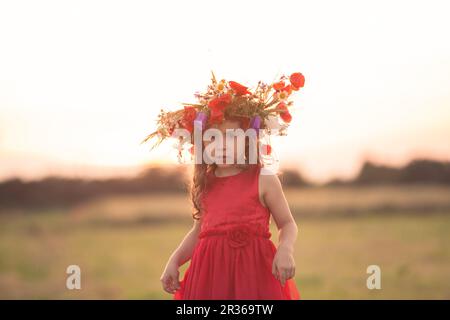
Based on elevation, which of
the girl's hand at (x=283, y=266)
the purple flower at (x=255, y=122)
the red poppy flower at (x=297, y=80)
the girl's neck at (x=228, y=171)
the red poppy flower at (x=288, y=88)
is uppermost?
the red poppy flower at (x=297, y=80)

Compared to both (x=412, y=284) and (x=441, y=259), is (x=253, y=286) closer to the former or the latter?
(x=412, y=284)

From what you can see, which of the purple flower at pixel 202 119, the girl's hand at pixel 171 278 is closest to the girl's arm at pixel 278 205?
the purple flower at pixel 202 119

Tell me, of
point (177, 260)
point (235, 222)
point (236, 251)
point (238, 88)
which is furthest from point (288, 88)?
point (177, 260)

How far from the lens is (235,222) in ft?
12.7

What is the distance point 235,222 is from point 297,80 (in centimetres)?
82

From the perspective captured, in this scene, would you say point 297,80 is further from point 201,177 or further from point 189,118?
point 201,177

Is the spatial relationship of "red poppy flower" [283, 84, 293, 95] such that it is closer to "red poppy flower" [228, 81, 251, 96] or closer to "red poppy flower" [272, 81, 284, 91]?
"red poppy flower" [272, 81, 284, 91]

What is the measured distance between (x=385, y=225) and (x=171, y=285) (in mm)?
14992

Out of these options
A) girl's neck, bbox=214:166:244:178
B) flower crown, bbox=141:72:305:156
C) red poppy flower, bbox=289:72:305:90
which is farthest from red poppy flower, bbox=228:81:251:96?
girl's neck, bbox=214:166:244:178

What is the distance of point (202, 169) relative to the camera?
13.4 feet

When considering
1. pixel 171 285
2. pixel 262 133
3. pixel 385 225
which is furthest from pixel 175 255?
pixel 385 225

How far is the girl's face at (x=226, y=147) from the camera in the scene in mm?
3936

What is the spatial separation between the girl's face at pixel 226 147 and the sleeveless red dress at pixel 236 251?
0.31 feet

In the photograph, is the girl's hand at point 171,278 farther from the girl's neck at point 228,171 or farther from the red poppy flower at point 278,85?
the red poppy flower at point 278,85
